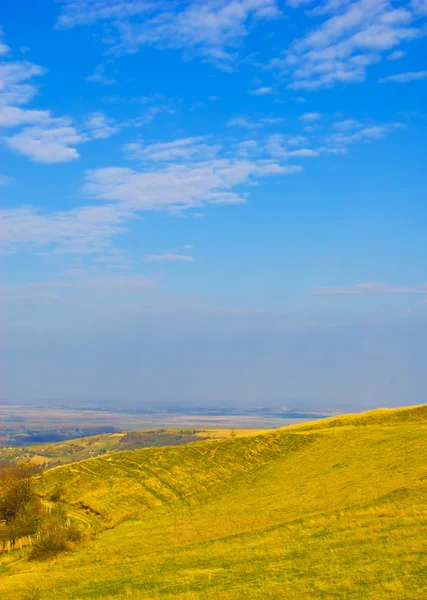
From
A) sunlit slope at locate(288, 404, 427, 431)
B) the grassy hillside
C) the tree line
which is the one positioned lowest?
Result: the tree line

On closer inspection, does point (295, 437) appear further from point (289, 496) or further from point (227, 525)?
point (227, 525)

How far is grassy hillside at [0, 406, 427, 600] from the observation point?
83.8 ft

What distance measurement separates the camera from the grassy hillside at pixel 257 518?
25.5 metres

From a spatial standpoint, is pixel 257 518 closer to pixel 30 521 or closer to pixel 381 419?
pixel 30 521

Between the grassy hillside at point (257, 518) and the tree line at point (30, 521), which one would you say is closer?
the grassy hillside at point (257, 518)

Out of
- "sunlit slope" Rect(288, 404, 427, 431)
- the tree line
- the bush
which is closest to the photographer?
the bush

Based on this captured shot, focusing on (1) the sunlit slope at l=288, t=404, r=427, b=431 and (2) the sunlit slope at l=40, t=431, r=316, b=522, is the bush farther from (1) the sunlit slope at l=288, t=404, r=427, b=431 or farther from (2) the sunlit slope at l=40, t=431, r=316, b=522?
(1) the sunlit slope at l=288, t=404, r=427, b=431

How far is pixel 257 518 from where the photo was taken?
140ft

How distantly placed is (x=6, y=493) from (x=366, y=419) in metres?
46.4

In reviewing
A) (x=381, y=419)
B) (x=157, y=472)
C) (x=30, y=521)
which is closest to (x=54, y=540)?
(x=30, y=521)

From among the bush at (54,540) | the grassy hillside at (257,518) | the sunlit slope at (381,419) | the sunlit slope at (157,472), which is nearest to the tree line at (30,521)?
the bush at (54,540)

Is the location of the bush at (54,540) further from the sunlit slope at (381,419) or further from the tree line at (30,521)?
the sunlit slope at (381,419)

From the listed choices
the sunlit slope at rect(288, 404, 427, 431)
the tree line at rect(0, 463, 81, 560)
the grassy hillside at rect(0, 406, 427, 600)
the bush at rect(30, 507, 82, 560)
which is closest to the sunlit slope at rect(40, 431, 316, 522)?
the grassy hillside at rect(0, 406, 427, 600)

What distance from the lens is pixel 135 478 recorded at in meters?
60.6
